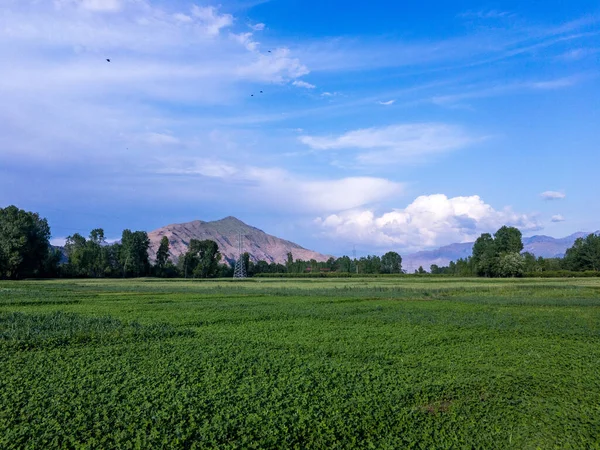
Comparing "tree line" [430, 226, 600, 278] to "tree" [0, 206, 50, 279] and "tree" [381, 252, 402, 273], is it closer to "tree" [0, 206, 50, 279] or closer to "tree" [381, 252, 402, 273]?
"tree" [381, 252, 402, 273]

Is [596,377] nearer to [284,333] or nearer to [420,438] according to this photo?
[420,438]

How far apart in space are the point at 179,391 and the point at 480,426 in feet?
18.2

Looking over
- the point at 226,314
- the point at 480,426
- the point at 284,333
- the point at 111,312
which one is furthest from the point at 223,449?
the point at 111,312

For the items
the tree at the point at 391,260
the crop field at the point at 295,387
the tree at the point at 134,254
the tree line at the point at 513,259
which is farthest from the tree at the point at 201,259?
the crop field at the point at 295,387

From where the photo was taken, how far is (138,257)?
107 meters

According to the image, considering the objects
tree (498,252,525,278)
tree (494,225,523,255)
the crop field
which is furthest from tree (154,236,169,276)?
the crop field

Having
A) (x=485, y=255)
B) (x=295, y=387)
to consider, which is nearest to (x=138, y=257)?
(x=485, y=255)

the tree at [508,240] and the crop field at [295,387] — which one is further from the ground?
the tree at [508,240]

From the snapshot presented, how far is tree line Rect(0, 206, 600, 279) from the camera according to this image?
83125mm

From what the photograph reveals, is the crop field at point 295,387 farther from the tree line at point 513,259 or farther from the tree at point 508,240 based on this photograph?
the tree at point 508,240

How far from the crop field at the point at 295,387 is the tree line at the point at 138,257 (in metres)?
76.1

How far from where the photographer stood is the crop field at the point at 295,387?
707 centimetres

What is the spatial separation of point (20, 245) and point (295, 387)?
3376 inches

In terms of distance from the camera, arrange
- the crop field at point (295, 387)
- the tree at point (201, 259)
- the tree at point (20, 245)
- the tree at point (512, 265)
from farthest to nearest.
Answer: the tree at point (201, 259) < the tree at point (512, 265) < the tree at point (20, 245) < the crop field at point (295, 387)
